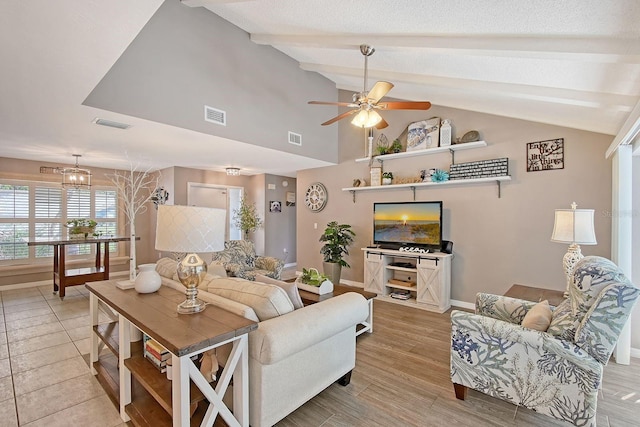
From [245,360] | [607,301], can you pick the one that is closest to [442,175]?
[607,301]

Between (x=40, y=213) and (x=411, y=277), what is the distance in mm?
6961

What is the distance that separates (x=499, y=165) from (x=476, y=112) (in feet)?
2.82

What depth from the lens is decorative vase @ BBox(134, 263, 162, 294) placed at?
214 cm

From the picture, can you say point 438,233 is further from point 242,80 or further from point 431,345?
point 242,80

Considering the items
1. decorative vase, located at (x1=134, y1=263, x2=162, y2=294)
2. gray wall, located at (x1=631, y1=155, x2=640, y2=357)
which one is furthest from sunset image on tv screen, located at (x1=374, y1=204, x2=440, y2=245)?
decorative vase, located at (x1=134, y1=263, x2=162, y2=294)

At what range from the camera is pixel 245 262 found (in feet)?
15.2

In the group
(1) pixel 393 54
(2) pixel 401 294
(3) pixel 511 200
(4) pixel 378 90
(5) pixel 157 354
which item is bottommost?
(2) pixel 401 294

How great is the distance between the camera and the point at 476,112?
4.11 metres

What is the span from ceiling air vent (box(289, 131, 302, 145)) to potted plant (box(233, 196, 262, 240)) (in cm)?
263

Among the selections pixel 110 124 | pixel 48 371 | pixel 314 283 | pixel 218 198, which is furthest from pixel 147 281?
pixel 218 198

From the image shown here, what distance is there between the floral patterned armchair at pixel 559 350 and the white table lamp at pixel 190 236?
5.90 ft

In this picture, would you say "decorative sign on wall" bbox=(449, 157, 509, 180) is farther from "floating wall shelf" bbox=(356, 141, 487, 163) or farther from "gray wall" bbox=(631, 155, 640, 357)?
"gray wall" bbox=(631, 155, 640, 357)

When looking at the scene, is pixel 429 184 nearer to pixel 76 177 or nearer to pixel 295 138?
pixel 295 138

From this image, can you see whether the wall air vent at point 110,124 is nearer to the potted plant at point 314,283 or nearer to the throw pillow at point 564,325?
the potted plant at point 314,283
